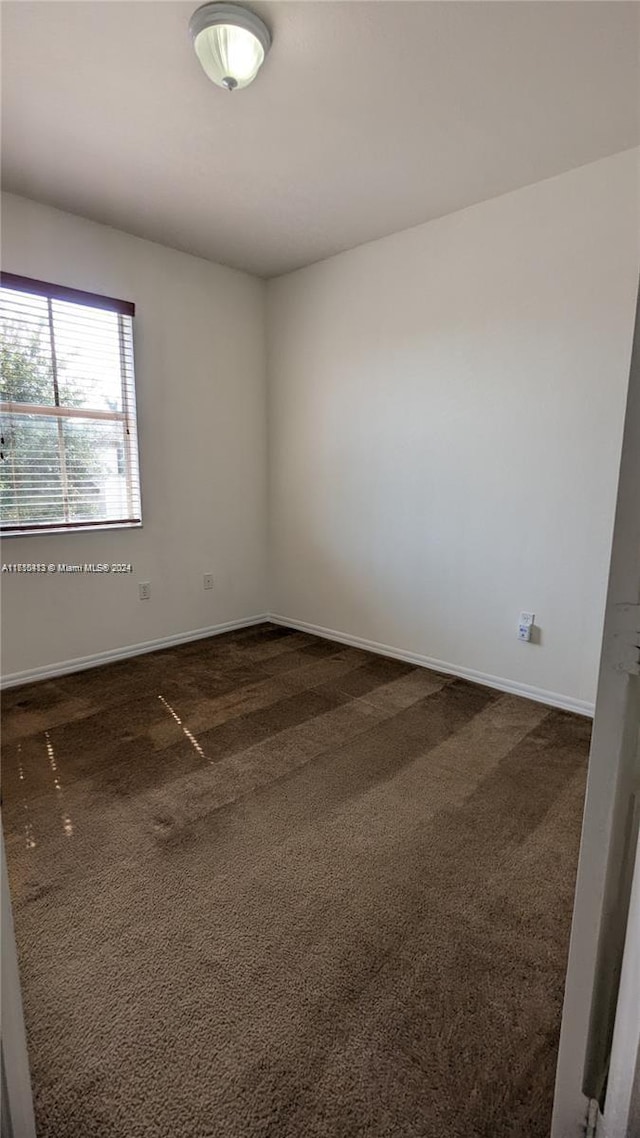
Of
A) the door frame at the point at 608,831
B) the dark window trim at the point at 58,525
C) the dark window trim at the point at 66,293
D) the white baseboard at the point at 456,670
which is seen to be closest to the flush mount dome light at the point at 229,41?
the dark window trim at the point at 66,293

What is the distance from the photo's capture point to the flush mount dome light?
5.21ft

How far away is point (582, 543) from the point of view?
8.54 ft

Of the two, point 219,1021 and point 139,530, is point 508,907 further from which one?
point 139,530

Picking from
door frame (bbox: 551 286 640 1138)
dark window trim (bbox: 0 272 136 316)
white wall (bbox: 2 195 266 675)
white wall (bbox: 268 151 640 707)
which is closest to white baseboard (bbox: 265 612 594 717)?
white wall (bbox: 268 151 640 707)

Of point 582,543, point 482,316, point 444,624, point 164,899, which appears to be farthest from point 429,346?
point 164,899

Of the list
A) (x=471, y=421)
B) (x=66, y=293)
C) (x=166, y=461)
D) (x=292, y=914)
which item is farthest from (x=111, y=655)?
(x=471, y=421)

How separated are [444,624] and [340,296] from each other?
7.37 feet

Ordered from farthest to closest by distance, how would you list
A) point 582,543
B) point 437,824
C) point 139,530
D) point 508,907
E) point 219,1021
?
point 139,530
point 582,543
point 437,824
point 508,907
point 219,1021

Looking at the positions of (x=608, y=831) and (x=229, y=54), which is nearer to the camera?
(x=608, y=831)

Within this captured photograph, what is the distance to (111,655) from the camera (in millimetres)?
3396

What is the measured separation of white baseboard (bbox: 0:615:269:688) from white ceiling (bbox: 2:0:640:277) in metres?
2.54

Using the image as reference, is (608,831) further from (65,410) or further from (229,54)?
(65,410)

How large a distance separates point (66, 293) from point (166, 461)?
3.53ft

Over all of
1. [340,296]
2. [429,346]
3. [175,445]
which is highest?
[340,296]
